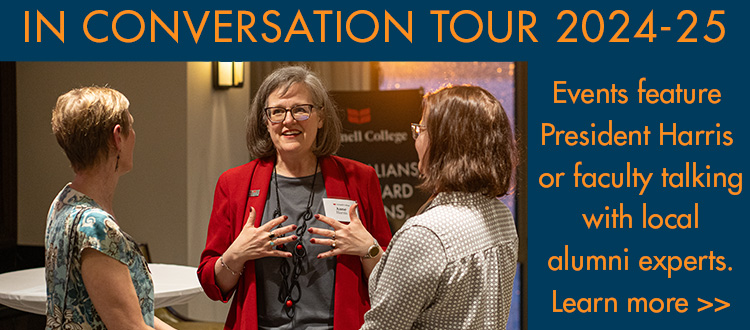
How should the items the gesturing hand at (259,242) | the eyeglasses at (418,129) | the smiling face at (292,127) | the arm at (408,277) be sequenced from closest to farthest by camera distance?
1. the arm at (408,277)
2. the eyeglasses at (418,129)
3. the gesturing hand at (259,242)
4. the smiling face at (292,127)

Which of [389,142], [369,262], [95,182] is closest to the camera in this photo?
[95,182]

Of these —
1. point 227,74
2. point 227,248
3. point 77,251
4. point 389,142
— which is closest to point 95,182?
point 77,251

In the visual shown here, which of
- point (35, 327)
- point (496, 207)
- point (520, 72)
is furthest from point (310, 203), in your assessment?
point (520, 72)

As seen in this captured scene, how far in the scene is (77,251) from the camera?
1619 millimetres

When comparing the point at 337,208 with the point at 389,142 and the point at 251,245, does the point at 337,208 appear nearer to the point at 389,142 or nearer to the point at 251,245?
the point at 251,245

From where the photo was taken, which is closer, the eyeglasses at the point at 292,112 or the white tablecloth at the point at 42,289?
the eyeglasses at the point at 292,112

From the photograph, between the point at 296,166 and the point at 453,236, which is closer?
the point at 453,236

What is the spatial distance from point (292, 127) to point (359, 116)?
8.90 ft

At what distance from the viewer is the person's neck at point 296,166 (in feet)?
7.43

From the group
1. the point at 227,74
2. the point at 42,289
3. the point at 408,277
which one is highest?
the point at 227,74

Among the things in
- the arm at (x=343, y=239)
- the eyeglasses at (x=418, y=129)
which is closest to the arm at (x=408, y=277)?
the eyeglasses at (x=418, y=129)

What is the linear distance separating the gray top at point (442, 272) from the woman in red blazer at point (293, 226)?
0.53 metres

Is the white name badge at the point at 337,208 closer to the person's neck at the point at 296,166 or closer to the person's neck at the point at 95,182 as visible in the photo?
the person's neck at the point at 296,166

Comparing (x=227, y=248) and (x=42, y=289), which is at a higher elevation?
(x=227, y=248)
